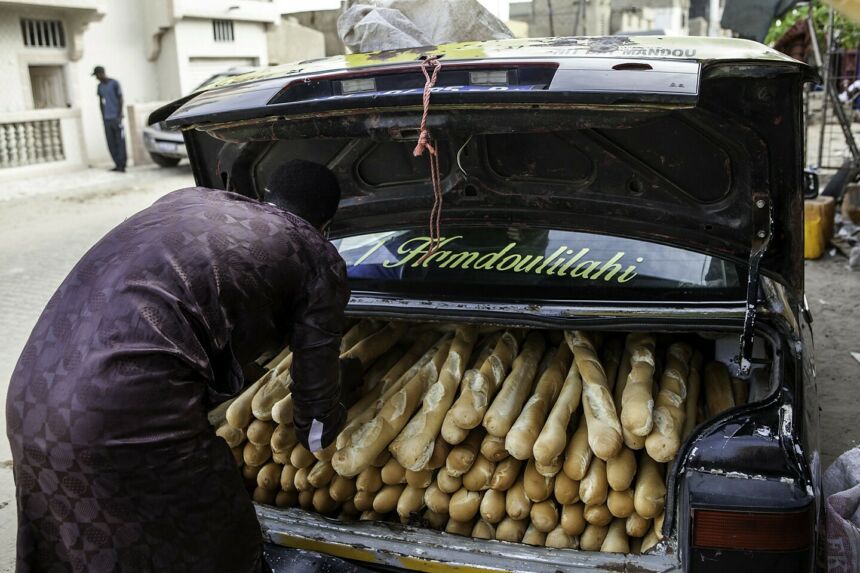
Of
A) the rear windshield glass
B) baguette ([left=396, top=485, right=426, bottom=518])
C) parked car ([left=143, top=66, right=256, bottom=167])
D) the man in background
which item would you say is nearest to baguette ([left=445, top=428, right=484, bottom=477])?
baguette ([left=396, top=485, right=426, bottom=518])

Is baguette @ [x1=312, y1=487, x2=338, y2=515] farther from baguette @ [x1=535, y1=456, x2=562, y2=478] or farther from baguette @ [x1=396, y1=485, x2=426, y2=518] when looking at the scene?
baguette @ [x1=535, y1=456, x2=562, y2=478]

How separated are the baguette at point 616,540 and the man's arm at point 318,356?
32.0 inches

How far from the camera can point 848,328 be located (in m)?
5.67

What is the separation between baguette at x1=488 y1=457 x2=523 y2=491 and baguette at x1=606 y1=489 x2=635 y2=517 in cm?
29

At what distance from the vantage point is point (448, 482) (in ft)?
7.68

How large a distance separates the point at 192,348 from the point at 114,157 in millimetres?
13772

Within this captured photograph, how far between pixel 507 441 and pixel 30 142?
547 inches

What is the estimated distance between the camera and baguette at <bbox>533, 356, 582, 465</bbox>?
221cm

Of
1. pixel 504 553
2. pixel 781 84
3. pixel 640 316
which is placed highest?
pixel 781 84

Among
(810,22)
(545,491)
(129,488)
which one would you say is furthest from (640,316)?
(810,22)

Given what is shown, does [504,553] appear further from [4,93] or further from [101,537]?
[4,93]

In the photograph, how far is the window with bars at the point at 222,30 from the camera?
17.2 m

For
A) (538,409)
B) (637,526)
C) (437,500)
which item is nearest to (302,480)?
(437,500)

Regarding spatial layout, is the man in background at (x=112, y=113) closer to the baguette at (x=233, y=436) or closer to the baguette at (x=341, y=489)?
the baguette at (x=233, y=436)
